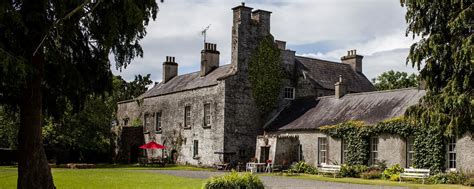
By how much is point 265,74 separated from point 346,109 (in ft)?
23.0

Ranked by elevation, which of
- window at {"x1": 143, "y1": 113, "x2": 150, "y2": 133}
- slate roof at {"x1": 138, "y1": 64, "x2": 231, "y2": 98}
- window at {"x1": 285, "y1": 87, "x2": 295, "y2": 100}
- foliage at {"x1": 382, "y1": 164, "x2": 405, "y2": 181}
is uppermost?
slate roof at {"x1": 138, "y1": 64, "x2": 231, "y2": 98}

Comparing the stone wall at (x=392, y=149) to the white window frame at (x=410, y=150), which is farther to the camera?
the stone wall at (x=392, y=149)

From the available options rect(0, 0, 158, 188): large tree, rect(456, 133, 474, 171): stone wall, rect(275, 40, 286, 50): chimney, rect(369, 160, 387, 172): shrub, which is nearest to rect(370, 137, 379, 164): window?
rect(369, 160, 387, 172): shrub

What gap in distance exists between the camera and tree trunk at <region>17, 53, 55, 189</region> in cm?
1542

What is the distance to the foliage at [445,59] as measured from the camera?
1753 cm

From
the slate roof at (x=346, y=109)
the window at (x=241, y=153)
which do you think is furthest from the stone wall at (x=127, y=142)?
the slate roof at (x=346, y=109)

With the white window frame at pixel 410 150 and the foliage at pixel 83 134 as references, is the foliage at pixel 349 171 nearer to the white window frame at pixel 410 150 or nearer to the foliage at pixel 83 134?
the white window frame at pixel 410 150

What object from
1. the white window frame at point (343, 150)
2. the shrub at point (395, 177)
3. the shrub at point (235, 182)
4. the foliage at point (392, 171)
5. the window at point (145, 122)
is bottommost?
the shrub at point (395, 177)

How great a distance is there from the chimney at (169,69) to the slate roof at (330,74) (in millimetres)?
12338

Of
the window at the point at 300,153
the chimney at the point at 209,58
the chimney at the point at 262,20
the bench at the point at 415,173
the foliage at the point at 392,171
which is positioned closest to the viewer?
the bench at the point at 415,173

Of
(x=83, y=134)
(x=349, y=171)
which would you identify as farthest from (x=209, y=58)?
(x=349, y=171)

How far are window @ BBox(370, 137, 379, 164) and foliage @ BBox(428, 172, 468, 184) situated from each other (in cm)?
468

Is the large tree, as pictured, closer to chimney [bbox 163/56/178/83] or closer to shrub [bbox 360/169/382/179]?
→ shrub [bbox 360/169/382/179]

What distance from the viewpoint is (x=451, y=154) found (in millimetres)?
26672
